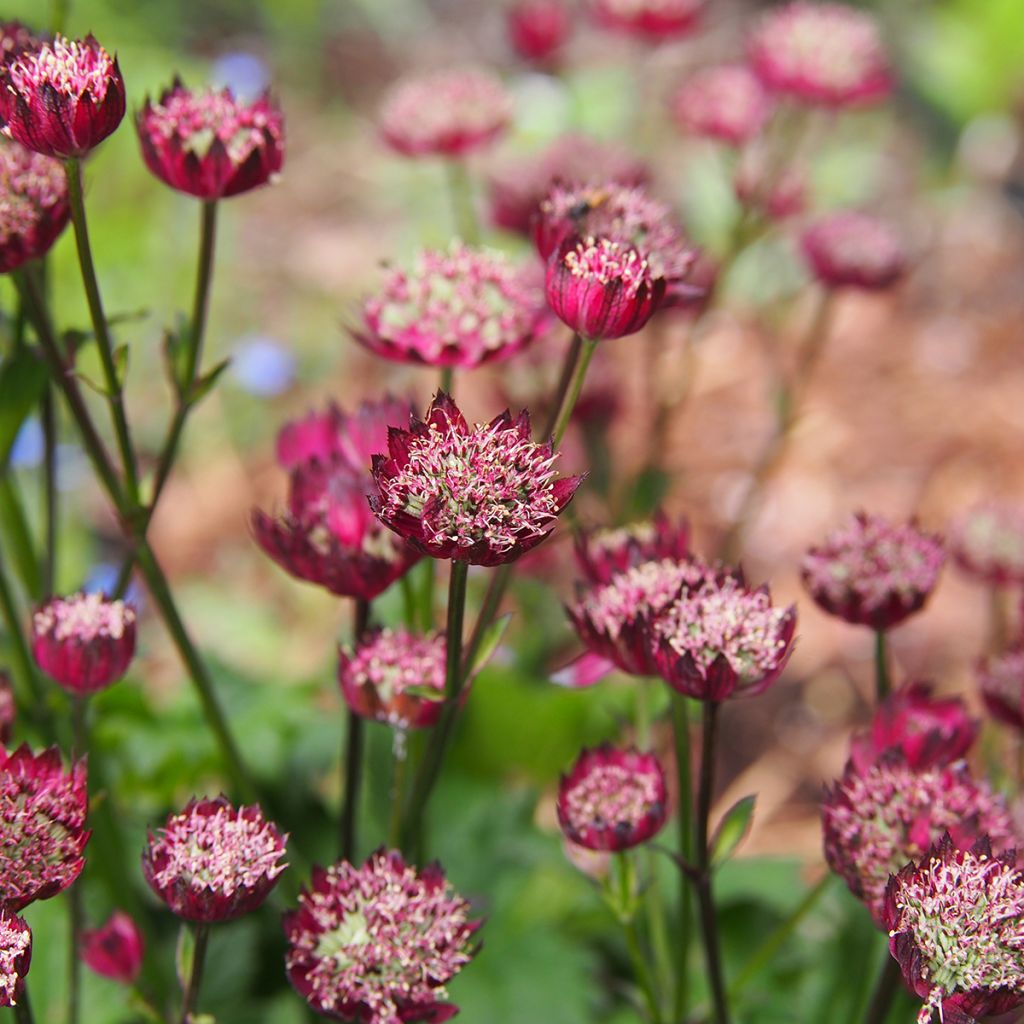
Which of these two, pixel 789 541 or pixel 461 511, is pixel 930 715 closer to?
pixel 461 511

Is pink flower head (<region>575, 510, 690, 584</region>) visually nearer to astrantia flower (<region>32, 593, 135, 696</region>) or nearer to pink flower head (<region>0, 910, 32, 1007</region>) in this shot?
astrantia flower (<region>32, 593, 135, 696</region>)

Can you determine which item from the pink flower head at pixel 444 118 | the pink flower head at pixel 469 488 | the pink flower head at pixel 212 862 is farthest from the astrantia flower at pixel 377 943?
the pink flower head at pixel 444 118

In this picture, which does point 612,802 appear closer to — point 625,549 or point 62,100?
point 625,549

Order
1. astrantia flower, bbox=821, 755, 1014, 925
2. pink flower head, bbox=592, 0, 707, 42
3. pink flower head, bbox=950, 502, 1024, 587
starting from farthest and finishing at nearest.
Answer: pink flower head, bbox=592, 0, 707, 42, pink flower head, bbox=950, 502, 1024, 587, astrantia flower, bbox=821, 755, 1014, 925

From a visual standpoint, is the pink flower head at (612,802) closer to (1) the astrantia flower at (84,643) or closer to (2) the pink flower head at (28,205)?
(1) the astrantia flower at (84,643)

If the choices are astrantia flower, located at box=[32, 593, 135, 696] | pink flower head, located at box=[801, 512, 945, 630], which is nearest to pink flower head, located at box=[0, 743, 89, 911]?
astrantia flower, located at box=[32, 593, 135, 696]

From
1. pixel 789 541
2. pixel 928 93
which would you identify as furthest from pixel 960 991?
pixel 928 93
